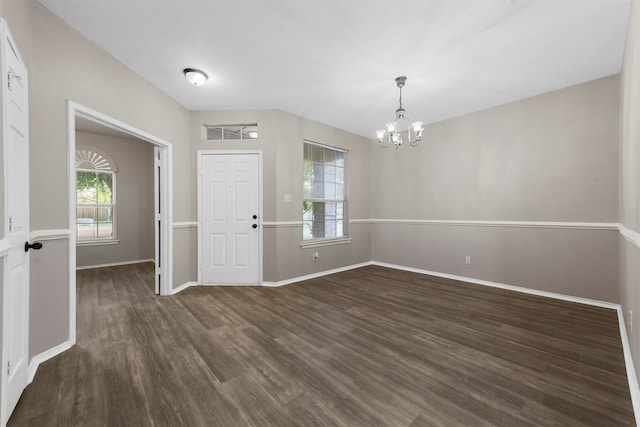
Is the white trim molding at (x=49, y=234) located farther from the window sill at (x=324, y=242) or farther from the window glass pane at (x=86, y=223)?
the window glass pane at (x=86, y=223)

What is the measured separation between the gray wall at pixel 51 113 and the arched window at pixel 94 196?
11.9 ft

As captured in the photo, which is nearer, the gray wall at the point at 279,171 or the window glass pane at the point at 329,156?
the gray wall at the point at 279,171

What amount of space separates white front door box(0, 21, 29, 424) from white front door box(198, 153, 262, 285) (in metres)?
2.09

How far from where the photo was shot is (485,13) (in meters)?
1.89

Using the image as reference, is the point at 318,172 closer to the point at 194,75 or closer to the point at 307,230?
the point at 307,230

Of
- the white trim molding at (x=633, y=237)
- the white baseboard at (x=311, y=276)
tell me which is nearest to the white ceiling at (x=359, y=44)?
the white trim molding at (x=633, y=237)

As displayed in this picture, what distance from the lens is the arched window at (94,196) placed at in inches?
196

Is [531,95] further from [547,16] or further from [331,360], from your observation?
[331,360]

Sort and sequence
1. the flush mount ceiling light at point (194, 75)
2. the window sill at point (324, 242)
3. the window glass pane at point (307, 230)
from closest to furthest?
the flush mount ceiling light at point (194, 75) < the window sill at point (324, 242) < the window glass pane at point (307, 230)

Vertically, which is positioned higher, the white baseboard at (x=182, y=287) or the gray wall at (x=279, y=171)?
the gray wall at (x=279, y=171)

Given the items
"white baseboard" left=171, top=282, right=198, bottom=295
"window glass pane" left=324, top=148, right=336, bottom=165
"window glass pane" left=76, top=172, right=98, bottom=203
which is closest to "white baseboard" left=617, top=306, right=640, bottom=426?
"window glass pane" left=324, top=148, right=336, bottom=165

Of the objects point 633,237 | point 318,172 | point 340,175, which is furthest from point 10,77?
point 340,175

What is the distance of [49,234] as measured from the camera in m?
1.92

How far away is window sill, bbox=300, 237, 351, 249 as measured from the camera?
4.16m
